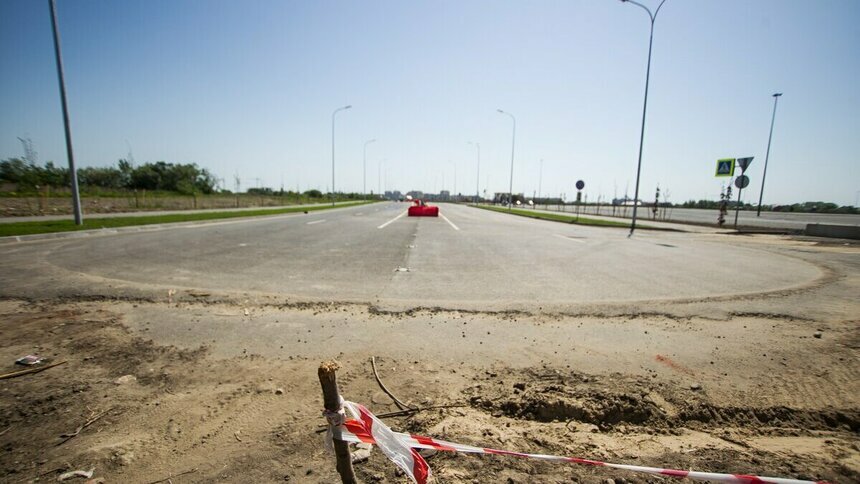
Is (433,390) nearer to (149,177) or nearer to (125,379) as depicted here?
(125,379)

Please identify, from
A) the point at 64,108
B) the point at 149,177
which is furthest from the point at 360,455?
the point at 149,177

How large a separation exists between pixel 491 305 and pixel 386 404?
2.88 metres

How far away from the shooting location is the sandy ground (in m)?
2.13

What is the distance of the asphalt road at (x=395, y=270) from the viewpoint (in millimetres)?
5797

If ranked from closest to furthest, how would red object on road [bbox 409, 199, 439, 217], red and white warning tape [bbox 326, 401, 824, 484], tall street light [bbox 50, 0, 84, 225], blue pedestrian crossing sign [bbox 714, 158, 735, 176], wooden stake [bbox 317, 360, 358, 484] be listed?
wooden stake [bbox 317, 360, 358, 484]
red and white warning tape [bbox 326, 401, 824, 484]
tall street light [bbox 50, 0, 84, 225]
blue pedestrian crossing sign [bbox 714, 158, 735, 176]
red object on road [bbox 409, 199, 439, 217]

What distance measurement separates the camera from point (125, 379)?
2.99 m

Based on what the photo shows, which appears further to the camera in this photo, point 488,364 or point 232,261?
point 232,261

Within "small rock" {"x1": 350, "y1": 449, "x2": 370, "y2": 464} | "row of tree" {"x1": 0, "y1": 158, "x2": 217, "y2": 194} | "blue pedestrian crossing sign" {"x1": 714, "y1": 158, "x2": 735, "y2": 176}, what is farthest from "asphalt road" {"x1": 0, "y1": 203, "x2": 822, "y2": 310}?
"row of tree" {"x1": 0, "y1": 158, "x2": 217, "y2": 194}

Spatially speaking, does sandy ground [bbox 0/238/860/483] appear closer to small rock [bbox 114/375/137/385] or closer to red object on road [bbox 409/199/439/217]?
small rock [bbox 114/375/137/385]

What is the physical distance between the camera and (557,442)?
2.36 meters

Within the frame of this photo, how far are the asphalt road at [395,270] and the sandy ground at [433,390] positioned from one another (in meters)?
0.89

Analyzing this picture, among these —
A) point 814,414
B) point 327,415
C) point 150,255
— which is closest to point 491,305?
point 814,414

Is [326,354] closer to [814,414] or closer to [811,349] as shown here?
[814,414]

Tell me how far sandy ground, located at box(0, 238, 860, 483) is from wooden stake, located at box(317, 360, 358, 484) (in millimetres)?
391
